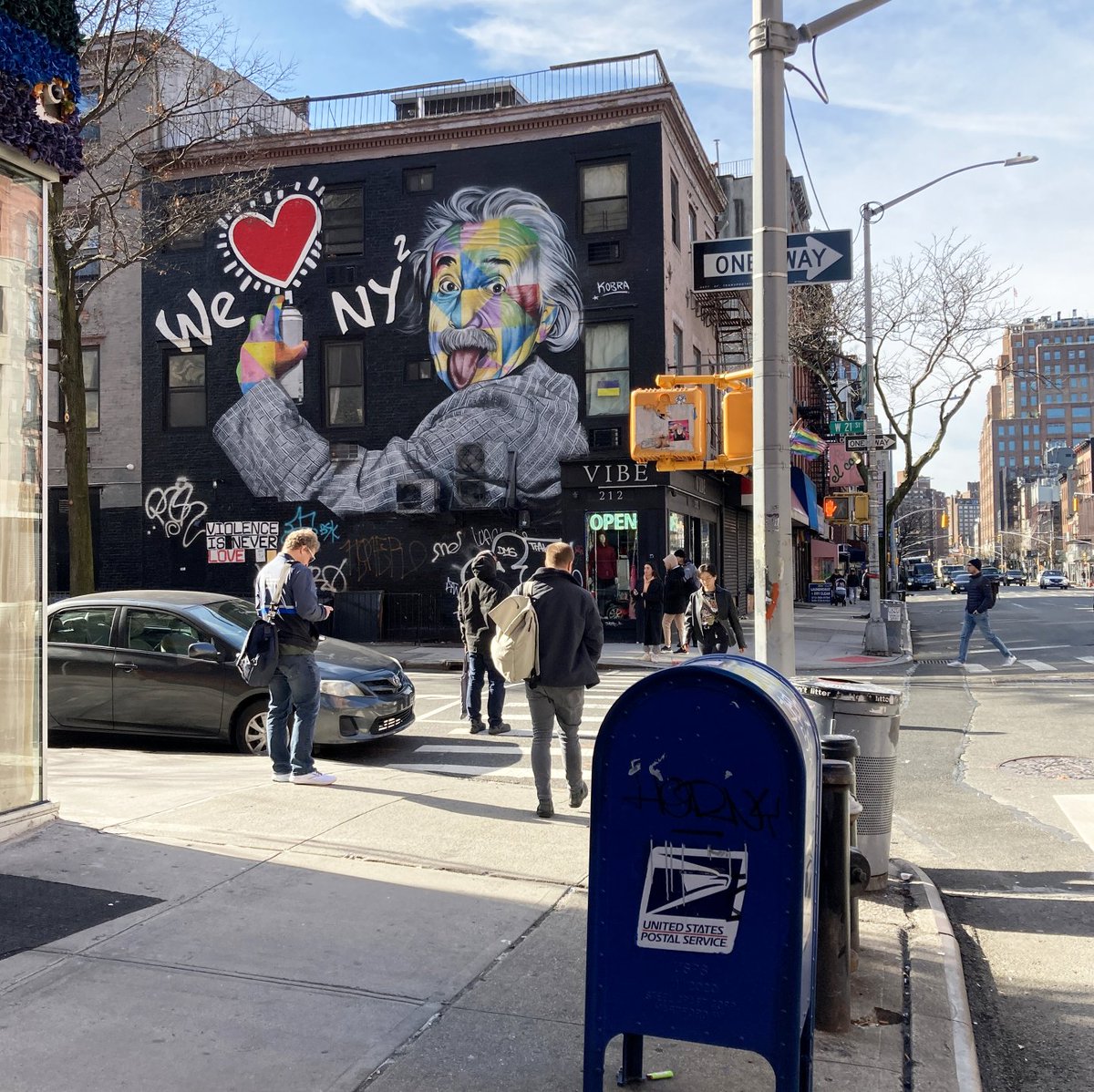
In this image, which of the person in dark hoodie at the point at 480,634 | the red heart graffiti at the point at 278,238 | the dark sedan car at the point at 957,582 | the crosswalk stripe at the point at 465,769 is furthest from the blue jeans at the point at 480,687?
the dark sedan car at the point at 957,582

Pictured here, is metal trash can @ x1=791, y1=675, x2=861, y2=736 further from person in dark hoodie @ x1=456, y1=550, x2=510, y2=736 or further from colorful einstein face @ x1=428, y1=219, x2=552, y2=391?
colorful einstein face @ x1=428, y1=219, x2=552, y2=391

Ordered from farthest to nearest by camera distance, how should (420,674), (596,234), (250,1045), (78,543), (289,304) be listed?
(289,304), (596,234), (78,543), (420,674), (250,1045)

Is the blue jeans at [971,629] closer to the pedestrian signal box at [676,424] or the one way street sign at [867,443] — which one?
the one way street sign at [867,443]

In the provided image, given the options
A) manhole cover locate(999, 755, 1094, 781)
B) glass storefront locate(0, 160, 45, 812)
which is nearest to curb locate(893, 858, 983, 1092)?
manhole cover locate(999, 755, 1094, 781)

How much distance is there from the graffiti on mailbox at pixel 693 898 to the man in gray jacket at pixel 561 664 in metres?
3.82

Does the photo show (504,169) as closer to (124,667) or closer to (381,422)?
(381,422)

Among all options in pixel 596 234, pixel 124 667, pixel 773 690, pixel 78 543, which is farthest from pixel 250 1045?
pixel 596 234

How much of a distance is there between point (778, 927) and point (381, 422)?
21861 millimetres

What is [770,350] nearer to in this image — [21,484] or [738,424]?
[738,424]

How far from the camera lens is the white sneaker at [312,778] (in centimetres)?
788

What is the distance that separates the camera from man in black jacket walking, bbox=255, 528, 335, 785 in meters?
7.67

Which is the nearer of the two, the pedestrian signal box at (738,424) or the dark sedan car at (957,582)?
the pedestrian signal box at (738,424)

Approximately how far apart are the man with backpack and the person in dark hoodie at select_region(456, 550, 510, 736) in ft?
Answer: 35.1

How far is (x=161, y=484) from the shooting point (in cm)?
2552
